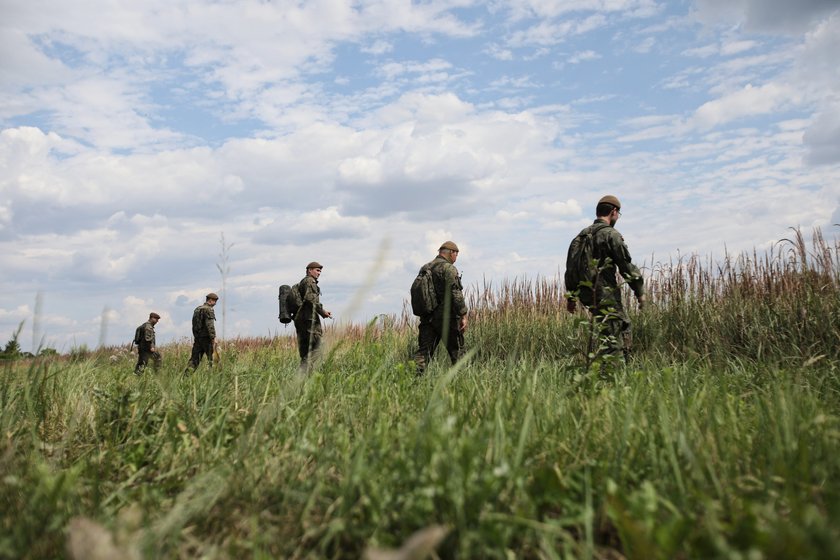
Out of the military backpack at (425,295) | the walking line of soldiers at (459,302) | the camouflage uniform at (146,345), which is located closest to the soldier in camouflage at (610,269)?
the walking line of soldiers at (459,302)

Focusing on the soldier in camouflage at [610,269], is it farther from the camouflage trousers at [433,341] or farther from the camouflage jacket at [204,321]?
the camouflage jacket at [204,321]

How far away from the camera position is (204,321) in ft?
43.3

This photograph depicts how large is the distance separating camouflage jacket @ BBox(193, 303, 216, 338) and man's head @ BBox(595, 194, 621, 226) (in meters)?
9.26

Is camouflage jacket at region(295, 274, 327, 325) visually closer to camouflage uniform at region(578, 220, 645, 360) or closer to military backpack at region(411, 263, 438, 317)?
military backpack at region(411, 263, 438, 317)

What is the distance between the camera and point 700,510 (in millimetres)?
1999

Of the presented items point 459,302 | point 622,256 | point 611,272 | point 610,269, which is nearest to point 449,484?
point 622,256

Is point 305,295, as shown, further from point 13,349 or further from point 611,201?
A: point 13,349

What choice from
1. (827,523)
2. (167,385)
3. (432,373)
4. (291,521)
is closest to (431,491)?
(291,521)

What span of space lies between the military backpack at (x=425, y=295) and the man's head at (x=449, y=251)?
324mm

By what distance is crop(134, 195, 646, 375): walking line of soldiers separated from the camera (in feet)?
19.4

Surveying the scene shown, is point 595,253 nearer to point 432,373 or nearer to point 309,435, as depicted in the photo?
point 432,373

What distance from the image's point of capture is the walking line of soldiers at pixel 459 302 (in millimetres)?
5910

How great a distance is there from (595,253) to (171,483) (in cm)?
539

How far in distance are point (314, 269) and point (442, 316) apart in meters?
2.84
